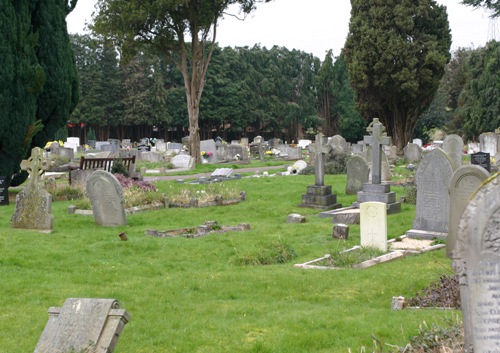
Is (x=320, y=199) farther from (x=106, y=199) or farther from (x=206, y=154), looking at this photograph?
(x=206, y=154)

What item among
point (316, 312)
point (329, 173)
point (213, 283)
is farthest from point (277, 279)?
point (329, 173)

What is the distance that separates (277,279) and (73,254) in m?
3.97

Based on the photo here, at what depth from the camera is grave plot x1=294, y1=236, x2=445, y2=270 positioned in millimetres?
10466

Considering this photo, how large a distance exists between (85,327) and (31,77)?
14.5 m

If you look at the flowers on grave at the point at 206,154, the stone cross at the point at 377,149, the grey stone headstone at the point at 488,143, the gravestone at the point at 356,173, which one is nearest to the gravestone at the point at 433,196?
the stone cross at the point at 377,149

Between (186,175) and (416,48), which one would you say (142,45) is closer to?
(186,175)

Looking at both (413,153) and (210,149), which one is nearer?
(413,153)

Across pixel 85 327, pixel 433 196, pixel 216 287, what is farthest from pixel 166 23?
pixel 85 327

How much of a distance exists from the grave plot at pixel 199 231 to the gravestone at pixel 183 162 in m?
17.7

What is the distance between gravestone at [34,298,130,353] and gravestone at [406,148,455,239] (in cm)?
881

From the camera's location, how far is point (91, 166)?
2252 centimetres

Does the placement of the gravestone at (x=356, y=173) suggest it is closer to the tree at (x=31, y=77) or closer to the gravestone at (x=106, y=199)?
the gravestone at (x=106, y=199)

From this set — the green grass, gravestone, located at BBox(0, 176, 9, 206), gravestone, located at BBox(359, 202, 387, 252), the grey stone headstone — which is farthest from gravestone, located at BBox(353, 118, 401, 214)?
the grey stone headstone

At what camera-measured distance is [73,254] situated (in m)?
11.4
